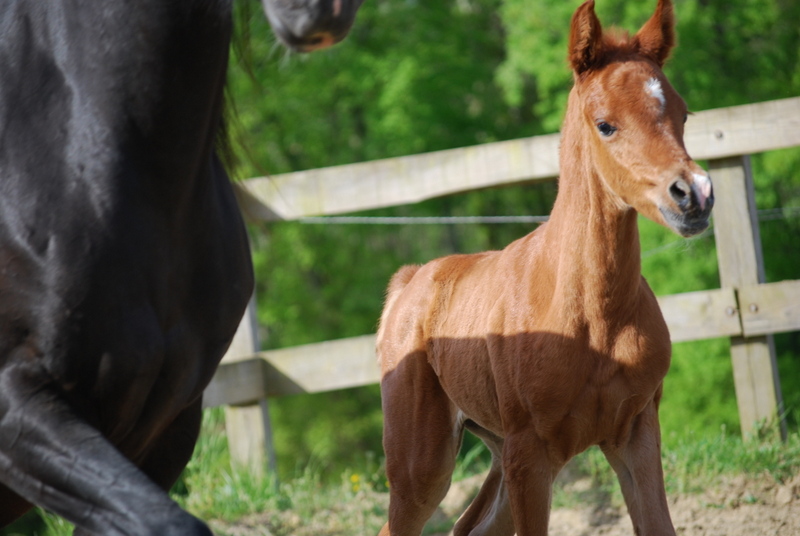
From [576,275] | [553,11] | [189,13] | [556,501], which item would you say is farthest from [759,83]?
[189,13]

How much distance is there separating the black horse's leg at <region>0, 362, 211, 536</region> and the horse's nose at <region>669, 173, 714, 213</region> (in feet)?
5.79

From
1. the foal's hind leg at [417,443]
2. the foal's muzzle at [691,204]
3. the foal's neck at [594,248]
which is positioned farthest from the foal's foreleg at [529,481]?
the foal's muzzle at [691,204]

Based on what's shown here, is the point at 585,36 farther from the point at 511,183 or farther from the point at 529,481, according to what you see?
the point at 511,183

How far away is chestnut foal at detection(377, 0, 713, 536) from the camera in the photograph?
115 inches

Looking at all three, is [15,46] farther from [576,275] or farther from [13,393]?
[576,275]

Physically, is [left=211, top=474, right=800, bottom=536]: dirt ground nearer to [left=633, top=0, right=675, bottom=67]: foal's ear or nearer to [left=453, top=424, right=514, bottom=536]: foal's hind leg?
[left=453, top=424, right=514, bottom=536]: foal's hind leg

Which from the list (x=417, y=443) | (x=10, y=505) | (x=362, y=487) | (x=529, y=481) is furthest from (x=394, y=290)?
(x=10, y=505)

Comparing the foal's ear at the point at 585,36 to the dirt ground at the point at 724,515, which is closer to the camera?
the foal's ear at the point at 585,36

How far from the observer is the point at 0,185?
206cm

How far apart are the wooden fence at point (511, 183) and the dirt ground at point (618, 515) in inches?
23.6

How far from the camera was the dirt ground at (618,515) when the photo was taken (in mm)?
4230

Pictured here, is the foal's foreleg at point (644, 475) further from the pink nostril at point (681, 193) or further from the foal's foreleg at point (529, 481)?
the pink nostril at point (681, 193)

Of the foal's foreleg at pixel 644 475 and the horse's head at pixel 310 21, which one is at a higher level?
the horse's head at pixel 310 21

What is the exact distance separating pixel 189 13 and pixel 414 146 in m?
11.8
